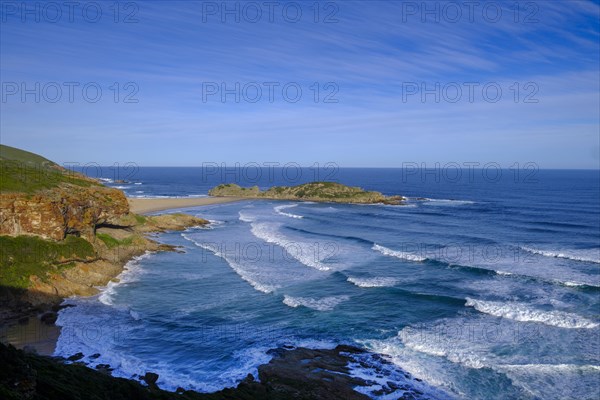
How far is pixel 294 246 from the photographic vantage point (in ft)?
168

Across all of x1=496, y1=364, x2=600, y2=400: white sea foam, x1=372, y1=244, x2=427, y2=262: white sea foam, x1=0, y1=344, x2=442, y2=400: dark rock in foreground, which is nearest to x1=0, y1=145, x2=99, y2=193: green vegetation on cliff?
x1=0, y1=344, x2=442, y2=400: dark rock in foreground

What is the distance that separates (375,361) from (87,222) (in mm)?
28212

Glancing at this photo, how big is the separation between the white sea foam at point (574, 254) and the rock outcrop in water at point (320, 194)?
57158 millimetres

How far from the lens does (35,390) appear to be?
1145 centimetres

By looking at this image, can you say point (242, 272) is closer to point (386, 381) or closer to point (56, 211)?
point (56, 211)

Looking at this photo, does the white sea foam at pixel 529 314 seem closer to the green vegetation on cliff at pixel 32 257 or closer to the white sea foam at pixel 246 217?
the green vegetation on cliff at pixel 32 257

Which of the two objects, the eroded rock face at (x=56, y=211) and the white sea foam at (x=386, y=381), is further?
the eroded rock face at (x=56, y=211)

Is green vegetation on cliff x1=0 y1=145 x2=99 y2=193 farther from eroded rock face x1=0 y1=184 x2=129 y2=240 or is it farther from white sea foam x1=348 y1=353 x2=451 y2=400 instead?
white sea foam x1=348 y1=353 x2=451 y2=400

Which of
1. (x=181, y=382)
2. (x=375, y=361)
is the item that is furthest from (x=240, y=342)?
(x=375, y=361)

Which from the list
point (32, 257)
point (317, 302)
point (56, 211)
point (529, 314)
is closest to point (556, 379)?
point (529, 314)

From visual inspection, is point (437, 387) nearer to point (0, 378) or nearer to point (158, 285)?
point (0, 378)

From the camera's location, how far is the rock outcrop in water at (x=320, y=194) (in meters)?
108

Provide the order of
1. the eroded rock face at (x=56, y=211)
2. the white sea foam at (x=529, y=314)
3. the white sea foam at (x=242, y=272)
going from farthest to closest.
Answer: the white sea foam at (x=242, y=272)
the eroded rock face at (x=56, y=211)
the white sea foam at (x=529, y=314)

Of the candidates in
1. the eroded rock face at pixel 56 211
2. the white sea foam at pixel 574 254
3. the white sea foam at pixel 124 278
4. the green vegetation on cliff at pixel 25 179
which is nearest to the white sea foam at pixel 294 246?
the white sea foam at pixel 124 278
